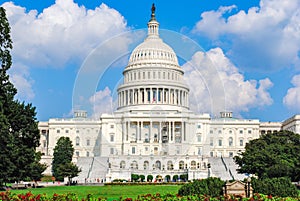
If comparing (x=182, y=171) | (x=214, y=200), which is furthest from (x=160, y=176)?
(x=214, y=200)

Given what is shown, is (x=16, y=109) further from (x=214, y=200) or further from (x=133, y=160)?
(x=133, y=160)

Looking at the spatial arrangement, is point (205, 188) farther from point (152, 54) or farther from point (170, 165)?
point (152, 54)

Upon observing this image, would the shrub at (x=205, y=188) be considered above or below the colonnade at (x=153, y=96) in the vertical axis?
below

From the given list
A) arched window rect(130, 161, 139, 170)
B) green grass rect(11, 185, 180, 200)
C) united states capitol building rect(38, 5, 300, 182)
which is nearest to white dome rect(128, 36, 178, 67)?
united states capitol building rect(38, 5, 300, 182)

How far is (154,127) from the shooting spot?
108500mm

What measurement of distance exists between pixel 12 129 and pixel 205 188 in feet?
78.1

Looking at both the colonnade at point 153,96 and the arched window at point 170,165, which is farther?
the colonnade at point 153,96

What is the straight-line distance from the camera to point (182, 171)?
3265 inches

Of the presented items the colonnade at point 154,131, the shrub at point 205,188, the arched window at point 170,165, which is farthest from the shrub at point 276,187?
the colonnade at point 154,131

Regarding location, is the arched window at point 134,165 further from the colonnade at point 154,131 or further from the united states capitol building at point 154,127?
the colonnade at point 154,131

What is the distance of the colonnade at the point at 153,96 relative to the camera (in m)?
115

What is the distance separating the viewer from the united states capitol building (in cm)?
10288

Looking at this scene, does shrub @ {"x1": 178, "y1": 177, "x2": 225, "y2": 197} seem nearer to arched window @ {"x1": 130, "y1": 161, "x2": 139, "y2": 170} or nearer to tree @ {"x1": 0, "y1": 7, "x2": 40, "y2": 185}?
tree @ {"x1": 0, "y1": 7, "x2": 40, "y2": 185}

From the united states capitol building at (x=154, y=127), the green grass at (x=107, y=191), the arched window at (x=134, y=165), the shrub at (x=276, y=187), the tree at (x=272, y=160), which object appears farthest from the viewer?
the united states capitol building at (x=154, y=127)
